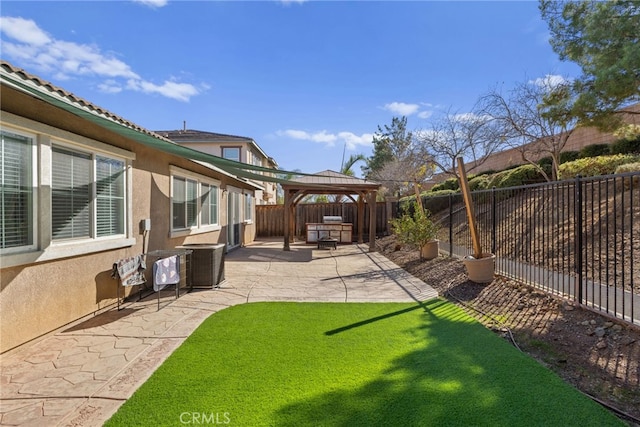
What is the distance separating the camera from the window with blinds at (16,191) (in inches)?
139

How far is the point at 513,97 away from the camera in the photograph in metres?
12.6

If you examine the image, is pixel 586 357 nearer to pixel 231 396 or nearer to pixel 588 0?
pixel 231 396

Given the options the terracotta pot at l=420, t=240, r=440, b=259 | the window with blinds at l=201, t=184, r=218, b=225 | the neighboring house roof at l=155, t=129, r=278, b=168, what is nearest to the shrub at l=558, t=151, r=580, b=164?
the terracotta pot at l=420, t=240, r=440, b=259

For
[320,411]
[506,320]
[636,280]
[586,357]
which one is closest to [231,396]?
[320,411]

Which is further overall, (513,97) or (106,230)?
(513,97)

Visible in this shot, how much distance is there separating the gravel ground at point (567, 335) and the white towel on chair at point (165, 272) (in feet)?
17.4

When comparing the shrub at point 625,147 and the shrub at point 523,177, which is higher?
the shrub at point 625,147

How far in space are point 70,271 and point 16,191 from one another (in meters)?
1.31

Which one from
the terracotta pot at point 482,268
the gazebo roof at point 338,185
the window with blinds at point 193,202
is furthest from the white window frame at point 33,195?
the gazebo roof at point 338,185

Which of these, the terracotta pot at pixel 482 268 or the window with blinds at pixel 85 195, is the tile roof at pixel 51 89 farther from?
the terracotta pot at pixel 482 268

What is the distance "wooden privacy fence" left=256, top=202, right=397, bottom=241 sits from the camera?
1803 cm

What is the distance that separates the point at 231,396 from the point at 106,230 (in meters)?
4.11

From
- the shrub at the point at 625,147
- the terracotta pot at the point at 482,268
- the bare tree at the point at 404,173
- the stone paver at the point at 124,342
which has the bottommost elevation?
the stone paver at the point at 124,342

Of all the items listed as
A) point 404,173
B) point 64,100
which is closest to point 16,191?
point 64,100
